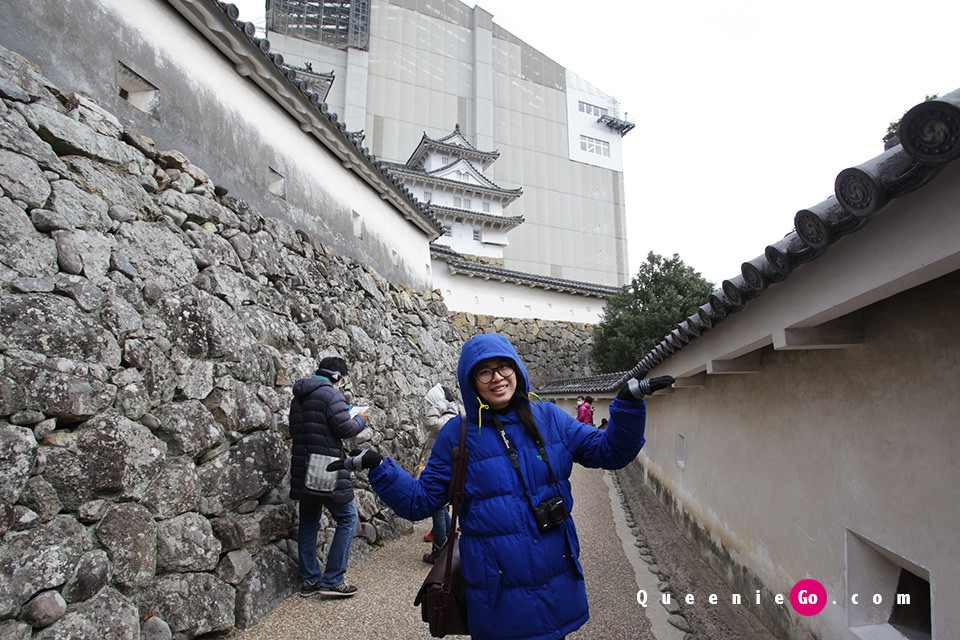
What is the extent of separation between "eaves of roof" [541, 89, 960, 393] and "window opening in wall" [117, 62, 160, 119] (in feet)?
15.3

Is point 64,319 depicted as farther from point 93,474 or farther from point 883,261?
point 883,261

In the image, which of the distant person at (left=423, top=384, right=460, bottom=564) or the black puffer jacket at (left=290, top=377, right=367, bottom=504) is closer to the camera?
the black puffer jacket at (left=290, top=377, right=367, bottom=504)

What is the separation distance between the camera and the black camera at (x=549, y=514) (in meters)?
2.10

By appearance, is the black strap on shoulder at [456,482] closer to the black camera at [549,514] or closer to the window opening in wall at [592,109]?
the black camera at [549,514]

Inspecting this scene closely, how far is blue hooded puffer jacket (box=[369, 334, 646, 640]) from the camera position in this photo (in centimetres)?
204

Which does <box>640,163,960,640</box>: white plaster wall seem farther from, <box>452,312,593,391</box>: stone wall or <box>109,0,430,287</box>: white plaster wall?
<box>452,312,593,391</box>: stone wall

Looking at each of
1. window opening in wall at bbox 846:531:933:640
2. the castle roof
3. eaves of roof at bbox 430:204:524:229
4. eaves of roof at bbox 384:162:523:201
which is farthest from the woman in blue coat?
the castle roof

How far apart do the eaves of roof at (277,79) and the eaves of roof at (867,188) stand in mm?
5136

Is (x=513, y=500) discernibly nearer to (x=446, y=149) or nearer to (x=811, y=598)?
(x=811, y=598)

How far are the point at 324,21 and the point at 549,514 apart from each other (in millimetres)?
34489

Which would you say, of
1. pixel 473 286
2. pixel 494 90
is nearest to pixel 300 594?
pixel 473 286

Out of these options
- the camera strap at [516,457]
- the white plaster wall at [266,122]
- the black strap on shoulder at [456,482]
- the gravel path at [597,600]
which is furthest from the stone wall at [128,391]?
the camera strap at [516,457]

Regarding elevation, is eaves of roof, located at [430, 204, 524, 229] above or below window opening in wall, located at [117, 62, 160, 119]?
above

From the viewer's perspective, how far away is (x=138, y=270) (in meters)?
3.63
